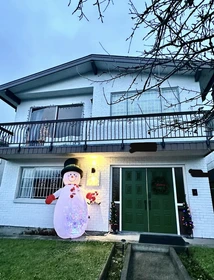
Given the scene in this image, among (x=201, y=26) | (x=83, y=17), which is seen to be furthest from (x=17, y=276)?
(x=201, y=26)

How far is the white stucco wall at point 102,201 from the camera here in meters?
5.83

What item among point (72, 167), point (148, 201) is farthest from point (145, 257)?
point (72, 167)

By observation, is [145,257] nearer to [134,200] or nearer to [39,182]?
[134,200]

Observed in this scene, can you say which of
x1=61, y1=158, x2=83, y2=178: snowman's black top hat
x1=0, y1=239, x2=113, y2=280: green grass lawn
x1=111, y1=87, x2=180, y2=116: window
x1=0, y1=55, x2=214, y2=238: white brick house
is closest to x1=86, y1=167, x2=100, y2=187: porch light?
x1=0, y1=55, x2=214, y2=238: white brick house

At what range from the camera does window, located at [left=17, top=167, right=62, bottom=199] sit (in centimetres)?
718

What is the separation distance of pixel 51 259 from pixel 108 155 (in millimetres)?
3801

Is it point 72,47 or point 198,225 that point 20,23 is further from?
point 198,225

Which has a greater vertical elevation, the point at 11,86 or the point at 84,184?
the point at 11,86

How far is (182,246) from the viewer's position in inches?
176

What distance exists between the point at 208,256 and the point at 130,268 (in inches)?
74.8

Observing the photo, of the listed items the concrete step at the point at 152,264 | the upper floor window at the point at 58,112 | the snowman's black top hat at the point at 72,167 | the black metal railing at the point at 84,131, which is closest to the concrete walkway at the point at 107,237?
the concrete step at the point at 152,264

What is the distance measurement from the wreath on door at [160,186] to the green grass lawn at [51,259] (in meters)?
2.61

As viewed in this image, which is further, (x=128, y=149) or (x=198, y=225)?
(x=128, y=149)

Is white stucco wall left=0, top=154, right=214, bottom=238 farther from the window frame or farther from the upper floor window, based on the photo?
the upper floor window
